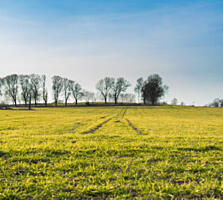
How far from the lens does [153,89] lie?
89875 millimetres

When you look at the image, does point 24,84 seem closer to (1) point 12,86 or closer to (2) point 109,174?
(1) point 12,86

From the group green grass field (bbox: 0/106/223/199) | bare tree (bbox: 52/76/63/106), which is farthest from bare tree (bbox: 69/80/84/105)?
green grass field (bbox: 0/106/223/199)

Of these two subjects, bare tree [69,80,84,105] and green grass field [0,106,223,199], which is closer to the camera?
green grass field [0,106,223,199]

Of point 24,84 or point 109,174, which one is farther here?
point 24,84

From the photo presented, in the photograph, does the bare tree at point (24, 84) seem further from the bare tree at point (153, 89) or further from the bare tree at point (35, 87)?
the bare tree at point (153, 89)

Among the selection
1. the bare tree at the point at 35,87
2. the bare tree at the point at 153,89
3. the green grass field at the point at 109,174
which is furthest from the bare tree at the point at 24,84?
the green grass field at the point at 109,174

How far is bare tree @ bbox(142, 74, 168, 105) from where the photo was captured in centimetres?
8988

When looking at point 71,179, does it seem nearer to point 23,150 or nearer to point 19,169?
point 19,169

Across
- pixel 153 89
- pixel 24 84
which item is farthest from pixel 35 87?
pixel 153 89

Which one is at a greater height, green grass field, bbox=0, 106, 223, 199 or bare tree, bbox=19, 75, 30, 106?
bare tree, bbox=19, 75, 30, 106

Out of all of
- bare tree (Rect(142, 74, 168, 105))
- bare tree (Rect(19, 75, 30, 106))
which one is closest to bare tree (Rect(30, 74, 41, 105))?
bare tree (Rect(19, 75, 30, 106))

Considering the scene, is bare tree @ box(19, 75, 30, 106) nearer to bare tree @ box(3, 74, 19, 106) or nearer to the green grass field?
bare tree @ box(3, 74, 19, 106)

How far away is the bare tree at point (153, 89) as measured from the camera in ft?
295

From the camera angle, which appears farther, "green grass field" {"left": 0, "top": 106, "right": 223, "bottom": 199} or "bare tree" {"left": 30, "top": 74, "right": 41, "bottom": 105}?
"bare tree" {"left": 30, "top": 74, "right": 41, "bottom": 105}
